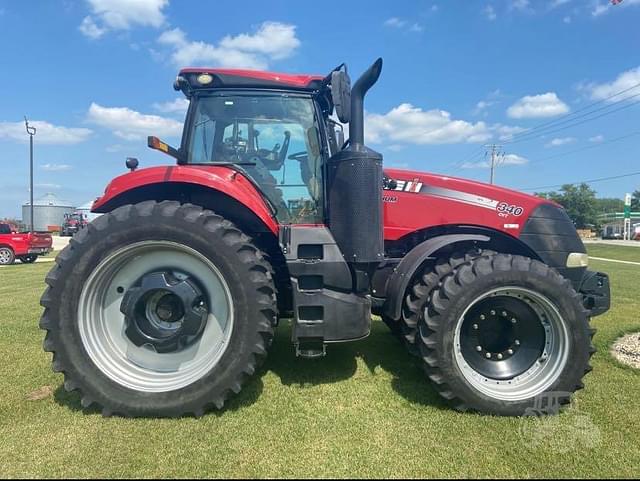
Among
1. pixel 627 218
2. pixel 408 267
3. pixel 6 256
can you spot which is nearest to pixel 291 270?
pixel 408 267

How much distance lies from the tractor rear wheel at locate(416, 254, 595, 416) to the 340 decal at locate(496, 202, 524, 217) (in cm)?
63

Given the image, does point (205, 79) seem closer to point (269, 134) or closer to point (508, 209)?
point (269, 134)

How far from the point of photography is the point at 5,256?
54.2ft

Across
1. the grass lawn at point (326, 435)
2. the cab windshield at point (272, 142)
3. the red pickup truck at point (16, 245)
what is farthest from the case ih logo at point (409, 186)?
the red pickup truck at point (16, 245)

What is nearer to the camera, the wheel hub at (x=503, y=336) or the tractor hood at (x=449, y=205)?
the wheel hub at (x=503, y=336)

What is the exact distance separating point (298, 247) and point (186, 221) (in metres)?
0.85

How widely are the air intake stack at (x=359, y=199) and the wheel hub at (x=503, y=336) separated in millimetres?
877

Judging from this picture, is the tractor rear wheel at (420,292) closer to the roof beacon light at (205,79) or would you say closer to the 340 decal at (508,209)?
the 340 decal at (508,209)

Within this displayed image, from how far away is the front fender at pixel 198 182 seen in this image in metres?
3.10

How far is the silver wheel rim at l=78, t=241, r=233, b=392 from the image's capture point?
3.03m

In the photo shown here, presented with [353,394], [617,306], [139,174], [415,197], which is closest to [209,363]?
[353,394]

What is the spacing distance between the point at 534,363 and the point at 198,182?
2.85 metres

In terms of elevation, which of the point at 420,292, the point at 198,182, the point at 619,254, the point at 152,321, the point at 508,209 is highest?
the point at 198,182

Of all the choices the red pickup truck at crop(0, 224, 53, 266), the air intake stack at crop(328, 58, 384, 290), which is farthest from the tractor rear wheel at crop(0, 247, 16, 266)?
the air intake stack at crop(328, 58, 384, 290)
